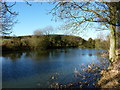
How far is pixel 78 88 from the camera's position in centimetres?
421

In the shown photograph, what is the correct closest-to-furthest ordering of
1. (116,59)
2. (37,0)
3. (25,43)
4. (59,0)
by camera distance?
(37,0) → (59,0) → (116,59) → (25,43)

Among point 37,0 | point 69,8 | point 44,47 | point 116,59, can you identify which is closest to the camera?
point 37,0

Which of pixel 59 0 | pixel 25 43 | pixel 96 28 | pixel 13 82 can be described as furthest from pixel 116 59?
pixel 25 43

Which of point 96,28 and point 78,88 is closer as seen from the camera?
point 78,88

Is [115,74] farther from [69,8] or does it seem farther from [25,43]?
[25,43]

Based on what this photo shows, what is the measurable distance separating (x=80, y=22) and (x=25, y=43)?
1810 centimetres

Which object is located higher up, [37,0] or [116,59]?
[37,0]

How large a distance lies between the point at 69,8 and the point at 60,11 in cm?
34

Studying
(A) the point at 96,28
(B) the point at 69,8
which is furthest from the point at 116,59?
(B) the point at 69,8

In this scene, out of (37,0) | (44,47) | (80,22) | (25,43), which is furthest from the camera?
(44,47)

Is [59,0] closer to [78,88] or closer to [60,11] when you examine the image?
[60,11]

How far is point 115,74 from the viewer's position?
4.22 m

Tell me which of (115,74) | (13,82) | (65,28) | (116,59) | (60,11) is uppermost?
(60,11)

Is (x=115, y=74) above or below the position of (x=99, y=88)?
above
